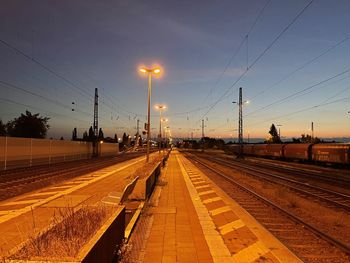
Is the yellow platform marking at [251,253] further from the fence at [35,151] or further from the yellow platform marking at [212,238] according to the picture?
the fence at [35,151]

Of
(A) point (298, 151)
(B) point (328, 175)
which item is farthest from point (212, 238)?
(A) point (298, 151)

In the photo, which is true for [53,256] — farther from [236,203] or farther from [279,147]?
[279,147]

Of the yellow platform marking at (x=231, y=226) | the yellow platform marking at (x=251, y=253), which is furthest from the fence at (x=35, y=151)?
the yellow platform marking at (x=251, y=253)

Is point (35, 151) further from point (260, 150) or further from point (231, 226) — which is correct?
point (260, 150)

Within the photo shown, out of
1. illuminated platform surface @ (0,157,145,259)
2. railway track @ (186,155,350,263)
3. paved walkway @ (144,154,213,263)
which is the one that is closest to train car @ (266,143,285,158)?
illuminated platform surface @ (0,157,145,259)

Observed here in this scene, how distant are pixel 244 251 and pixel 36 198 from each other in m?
10.7

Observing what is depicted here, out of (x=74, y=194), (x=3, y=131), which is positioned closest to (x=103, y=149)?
(x=3, y=131)

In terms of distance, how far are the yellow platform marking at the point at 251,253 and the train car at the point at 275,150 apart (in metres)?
54.1

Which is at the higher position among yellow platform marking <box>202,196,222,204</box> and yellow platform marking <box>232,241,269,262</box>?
yellow platform marking <box>232,241,269,262</box>

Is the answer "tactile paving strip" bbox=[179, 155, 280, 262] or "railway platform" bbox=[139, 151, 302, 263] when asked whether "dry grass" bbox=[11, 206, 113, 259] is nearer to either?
"railway platform" bbox=[139, 151, 302, 263]

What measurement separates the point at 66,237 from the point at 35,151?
3842 cm

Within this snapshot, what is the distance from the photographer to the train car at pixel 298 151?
4976 centimetres

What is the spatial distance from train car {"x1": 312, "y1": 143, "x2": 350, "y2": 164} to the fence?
103ft

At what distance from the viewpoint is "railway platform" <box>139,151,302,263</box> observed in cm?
759
